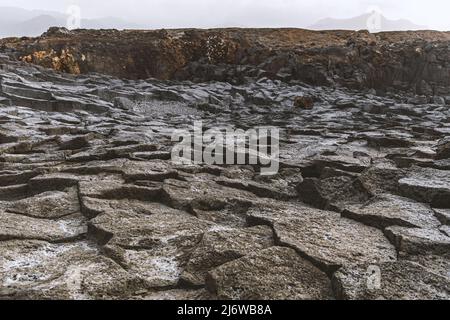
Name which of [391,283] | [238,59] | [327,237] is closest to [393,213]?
[327,237]

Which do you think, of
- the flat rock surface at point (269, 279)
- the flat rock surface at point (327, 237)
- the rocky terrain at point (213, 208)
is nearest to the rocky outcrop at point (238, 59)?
the rocky terrain at point (213, 208)

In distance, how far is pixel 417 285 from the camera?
3.87m

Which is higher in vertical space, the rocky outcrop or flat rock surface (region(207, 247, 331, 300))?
the rocky outcrop

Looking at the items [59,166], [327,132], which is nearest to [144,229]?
[59,166]

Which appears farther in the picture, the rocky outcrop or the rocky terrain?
the rocky outcrop

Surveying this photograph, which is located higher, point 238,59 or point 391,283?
point 238,59

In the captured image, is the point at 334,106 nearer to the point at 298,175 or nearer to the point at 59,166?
the point at 298,175

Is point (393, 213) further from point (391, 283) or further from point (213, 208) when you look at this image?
point (213, 208)

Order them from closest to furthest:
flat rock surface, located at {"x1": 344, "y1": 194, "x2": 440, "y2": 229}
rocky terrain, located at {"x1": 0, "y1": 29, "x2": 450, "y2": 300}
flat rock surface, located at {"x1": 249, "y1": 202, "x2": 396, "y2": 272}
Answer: rocky terrain, located at {"x1": 0, "y1": 29, "x2": 450, "y2": 300}, flat rock surface, located at {"x1": 249, "y1": 202, "x2": 396, "y2": 272}, flat rock surface, located at {"x1": 344, "y1": 194, "x2": 440, "y2": 229}

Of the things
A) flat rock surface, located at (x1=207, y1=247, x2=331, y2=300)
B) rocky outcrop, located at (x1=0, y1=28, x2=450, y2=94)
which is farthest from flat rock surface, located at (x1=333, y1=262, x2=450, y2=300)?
rocky outcrop, located at (x1=0, y1=28, x2=450, y2=94)

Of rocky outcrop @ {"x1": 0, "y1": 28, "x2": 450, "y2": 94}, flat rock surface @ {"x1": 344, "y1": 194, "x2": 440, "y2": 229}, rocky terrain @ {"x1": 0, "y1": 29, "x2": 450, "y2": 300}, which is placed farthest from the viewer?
rocky outcrop @ {"x1": 0, "y1": 28, "x2": 450, "y2": 94}

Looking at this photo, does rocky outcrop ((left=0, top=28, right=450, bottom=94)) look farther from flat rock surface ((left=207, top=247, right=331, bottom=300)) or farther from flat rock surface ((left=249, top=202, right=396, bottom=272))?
flat rock surface ((left=207, top=247, right=331, bottom=300))

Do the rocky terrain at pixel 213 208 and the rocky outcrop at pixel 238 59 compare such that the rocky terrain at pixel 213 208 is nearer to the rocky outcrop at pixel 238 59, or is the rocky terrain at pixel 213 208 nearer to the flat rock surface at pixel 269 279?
the flat rock surface at pixel 269 279

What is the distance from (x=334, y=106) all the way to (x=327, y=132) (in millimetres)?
7511
